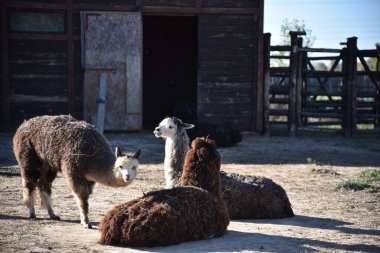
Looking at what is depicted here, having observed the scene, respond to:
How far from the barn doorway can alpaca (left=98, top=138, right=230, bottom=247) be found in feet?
46.1

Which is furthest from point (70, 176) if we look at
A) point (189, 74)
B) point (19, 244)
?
point (189, 74)

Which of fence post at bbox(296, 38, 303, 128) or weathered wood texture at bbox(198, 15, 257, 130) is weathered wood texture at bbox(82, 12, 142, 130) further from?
fence post at bbox(296, 38, 303, 128)

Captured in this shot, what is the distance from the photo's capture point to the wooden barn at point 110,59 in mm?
16047

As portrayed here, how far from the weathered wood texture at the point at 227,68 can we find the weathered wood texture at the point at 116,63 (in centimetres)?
184

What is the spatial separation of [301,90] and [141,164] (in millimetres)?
7224

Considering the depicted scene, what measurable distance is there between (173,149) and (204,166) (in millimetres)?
1259

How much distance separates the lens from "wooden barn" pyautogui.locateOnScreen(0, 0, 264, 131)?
632 inches

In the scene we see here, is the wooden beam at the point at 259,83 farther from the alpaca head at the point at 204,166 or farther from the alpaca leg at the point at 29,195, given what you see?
the alpaca leg at the point at 29,195

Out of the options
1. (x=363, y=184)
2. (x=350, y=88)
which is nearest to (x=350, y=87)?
(x=350, y=88)

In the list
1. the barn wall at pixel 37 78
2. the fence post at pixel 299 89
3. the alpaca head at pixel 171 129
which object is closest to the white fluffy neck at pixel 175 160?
the alpaca head at pixel 171 129

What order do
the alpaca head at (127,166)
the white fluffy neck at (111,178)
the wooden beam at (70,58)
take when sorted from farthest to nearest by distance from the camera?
the wooden beam at (70,58) < the white fluffy neck at (111,178) < the alpaca head at (127,166)

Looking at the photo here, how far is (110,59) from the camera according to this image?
1625 cm

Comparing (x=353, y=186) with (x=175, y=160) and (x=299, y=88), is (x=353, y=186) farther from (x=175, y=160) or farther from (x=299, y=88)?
(x=299, y=88)

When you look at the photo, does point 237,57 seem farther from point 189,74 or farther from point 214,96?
point 189,74
